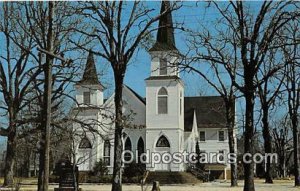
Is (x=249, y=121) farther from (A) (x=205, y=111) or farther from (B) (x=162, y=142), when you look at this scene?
(A) (x=205, y=111)

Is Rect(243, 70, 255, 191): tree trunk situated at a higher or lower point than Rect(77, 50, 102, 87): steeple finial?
lower

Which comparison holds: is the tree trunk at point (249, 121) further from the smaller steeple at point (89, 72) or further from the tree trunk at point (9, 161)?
the tree trunk at point (9, 161)

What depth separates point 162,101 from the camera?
61.5 meters

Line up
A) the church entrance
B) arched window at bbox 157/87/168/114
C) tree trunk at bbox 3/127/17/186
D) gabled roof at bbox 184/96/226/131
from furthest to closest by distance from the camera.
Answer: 1. gabled roof at bbox 184/96/226/131
2. arched window at bbox 157/87/168/114
3. the church entrance
4. tree trunk at bbox 3/127/17/186

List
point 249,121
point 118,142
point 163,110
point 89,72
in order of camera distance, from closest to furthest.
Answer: point 249,121 → point 118,142 → point 89,72 → point 163,110

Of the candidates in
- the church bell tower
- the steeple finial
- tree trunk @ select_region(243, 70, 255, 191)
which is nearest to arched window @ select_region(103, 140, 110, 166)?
the church bell tower

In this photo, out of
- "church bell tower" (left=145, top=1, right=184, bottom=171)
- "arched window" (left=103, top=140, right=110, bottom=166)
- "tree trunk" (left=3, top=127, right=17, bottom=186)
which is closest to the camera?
"tree trunk" (left=3, top=127, right=17, bottom=186)

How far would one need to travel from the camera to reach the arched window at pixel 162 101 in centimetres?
6106

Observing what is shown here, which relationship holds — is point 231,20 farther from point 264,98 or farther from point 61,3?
point 264,98

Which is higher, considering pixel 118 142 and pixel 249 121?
pixel 249 121

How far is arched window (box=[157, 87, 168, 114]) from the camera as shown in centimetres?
6106

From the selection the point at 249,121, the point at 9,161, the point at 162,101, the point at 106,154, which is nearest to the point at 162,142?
the point at 162,101

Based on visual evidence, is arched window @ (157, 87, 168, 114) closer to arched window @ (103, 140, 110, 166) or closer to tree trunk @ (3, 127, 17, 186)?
arched window @ (103, 140, 110, 166)

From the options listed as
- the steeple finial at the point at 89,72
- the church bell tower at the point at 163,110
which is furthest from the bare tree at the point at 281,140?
the steeple finial at the point at 89,72
